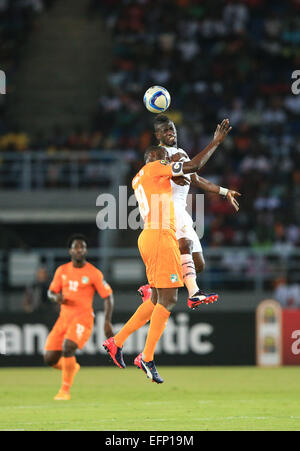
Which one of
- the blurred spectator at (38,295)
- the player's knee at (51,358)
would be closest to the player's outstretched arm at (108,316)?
the player's knee at (51,358)

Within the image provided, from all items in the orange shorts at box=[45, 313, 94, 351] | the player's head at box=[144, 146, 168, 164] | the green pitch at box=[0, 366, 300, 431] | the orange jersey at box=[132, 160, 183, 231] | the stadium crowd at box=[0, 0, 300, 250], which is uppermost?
the stadium crowd at box=[0, 0, 300, 250]

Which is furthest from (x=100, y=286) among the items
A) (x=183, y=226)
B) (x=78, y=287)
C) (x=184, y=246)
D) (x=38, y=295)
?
(x=38, y=295)

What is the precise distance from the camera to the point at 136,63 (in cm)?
2712

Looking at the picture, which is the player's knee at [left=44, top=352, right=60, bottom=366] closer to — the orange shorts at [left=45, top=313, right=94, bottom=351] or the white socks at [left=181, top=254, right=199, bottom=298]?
the orange shorts at [left=45, top=313, right=94, bottom=351]

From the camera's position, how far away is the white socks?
1106 centimetres

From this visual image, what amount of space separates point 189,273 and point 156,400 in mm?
2994

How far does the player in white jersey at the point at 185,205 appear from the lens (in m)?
10.5

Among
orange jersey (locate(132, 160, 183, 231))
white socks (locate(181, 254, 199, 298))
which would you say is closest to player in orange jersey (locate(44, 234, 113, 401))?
white socks (locate(181, 254, 199, 298))

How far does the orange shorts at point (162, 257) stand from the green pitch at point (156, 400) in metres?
1.49

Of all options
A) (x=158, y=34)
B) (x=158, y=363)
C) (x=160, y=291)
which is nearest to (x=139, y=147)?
(x=158, y=34)

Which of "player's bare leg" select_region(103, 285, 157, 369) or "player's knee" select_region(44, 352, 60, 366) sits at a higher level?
"player's bare leg" select_region(103, 285, 157, 369)

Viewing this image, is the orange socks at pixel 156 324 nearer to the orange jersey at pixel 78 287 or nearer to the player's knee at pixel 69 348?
the player's knee at pixel 69 348

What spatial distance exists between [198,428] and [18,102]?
18684 millimetres

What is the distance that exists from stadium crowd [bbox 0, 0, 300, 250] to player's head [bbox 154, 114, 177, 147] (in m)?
11.5
